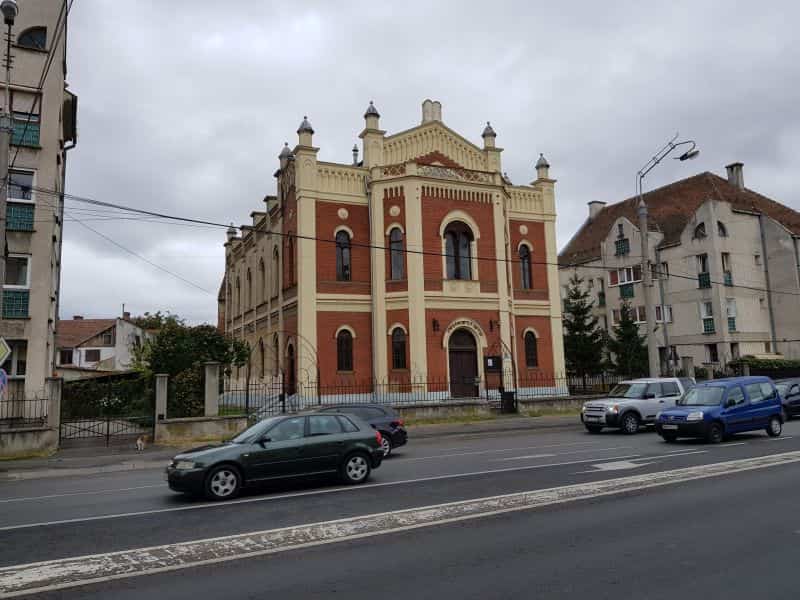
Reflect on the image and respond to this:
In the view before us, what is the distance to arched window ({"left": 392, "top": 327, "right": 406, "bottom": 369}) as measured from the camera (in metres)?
27.1

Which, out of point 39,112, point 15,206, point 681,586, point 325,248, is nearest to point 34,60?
point 39,112

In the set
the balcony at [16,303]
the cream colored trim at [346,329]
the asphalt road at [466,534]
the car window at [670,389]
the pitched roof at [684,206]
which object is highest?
the pitched roof at [684,206]

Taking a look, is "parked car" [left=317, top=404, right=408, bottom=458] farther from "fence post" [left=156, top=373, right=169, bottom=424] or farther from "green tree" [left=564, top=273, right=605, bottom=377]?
"green tree" [left=564, top=273, right=605, bottom=377]

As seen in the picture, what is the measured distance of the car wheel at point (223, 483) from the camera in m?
9.62

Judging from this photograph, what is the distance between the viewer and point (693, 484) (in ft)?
31.7

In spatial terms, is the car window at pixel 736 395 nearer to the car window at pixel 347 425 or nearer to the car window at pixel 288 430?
the car window at pixel 347 425

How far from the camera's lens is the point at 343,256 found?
28.3 metres

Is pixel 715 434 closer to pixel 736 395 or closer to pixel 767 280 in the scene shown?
pixel 736 395

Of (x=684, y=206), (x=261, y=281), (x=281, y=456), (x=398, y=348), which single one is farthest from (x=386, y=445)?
(x=684, y=206)

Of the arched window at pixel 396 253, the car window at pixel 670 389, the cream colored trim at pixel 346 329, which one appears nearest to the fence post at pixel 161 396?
the cream colored trim at pixel 346 329

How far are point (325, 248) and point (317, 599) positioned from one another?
916 inches

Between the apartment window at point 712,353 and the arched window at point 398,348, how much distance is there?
2375 centimetres

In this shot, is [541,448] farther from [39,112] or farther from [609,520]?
[39,112]

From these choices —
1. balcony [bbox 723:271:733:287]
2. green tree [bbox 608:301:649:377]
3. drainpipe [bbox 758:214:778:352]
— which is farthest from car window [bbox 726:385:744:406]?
drainpipe [bbox 758:214:778:352]
